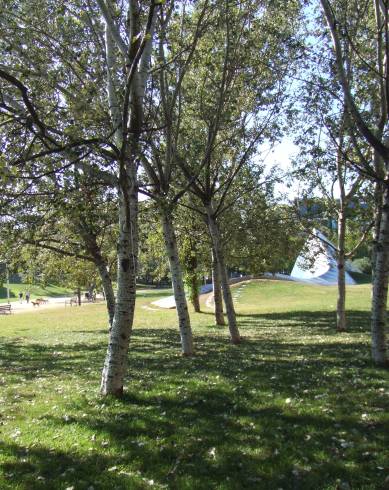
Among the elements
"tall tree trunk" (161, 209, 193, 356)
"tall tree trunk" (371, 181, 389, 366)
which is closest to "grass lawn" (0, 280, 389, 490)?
"tall tree trunk" (371, 181, 389, 366)

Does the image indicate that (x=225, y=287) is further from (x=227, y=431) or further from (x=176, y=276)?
(x=227, y=431)

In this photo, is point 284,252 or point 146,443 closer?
point 146,443

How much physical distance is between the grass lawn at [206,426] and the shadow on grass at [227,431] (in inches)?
0.8

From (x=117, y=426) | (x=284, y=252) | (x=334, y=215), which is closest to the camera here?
(x=117, y=426)

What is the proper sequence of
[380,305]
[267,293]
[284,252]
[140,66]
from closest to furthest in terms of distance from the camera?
[140,66] < [380,305] < [284,252] < [267,293]

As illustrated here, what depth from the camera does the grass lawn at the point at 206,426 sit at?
5461 millimetres

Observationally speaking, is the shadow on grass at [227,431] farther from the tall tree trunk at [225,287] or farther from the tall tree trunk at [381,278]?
the tall tree trunk at [225,287]

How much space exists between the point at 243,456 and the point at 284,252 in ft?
78.6

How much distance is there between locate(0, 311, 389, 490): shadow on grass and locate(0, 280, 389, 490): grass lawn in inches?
0.8

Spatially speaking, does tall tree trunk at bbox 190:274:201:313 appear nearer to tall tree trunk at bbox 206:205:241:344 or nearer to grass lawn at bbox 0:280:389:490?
tall tree trunk at bbox 206:205:241:344

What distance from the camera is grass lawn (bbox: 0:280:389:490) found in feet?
17.9

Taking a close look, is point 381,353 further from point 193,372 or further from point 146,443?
point 146,443

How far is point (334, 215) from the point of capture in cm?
2239

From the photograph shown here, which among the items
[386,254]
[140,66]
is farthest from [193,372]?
[140,66]
